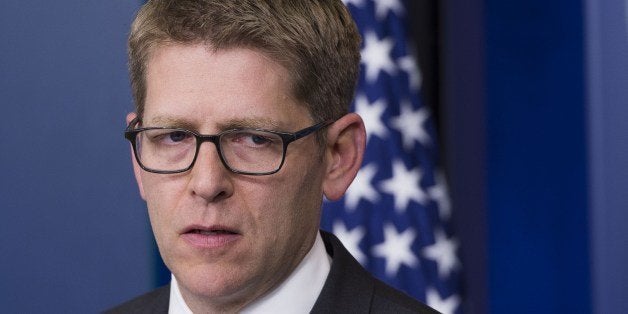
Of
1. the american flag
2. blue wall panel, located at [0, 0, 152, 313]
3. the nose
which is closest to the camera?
the nose

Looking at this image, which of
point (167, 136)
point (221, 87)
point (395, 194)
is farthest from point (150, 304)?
point (395, 194)

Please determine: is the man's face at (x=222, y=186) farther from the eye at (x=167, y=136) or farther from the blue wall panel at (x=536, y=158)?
the blue wall panel at (x=536, y=158)

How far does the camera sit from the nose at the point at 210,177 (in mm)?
1607

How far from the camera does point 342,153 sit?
1883mm

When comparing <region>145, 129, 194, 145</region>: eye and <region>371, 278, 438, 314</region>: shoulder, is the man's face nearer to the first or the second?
<region>145, 129, 194, 145</region>: eye

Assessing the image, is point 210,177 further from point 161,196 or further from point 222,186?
point 161,196

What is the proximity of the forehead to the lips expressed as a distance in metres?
0.17

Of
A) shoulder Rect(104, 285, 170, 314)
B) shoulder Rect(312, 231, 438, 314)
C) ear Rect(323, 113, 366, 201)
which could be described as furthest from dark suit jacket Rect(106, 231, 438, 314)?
shoulder Rect(104, 285, 170, 314)

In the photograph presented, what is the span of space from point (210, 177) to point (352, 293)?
409 mm

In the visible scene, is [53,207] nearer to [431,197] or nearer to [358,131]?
[431,197]

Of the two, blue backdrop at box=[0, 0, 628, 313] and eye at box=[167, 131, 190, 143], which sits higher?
eye at box=[167, 131, 190, 143]

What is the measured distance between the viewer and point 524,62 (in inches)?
121

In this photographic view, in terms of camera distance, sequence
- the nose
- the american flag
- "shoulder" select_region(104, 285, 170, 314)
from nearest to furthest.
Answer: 1. the nose
2. "shoulder" select_region(104, 285, 170, 314)
3. the american flag

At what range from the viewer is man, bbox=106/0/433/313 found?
1.65 meters
